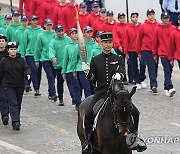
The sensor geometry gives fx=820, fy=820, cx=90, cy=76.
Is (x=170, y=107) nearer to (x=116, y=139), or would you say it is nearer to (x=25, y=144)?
(x=25, y=144)

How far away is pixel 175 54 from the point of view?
21.2 m

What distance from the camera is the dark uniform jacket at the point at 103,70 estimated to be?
532 inches

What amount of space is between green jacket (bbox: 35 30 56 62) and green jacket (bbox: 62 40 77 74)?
1646mm

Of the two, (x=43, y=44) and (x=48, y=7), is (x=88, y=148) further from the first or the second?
(x=48, y=7)

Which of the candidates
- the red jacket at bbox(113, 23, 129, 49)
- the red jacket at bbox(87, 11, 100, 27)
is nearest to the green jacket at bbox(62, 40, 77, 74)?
the red jacket at bbox(113, 23, 129, 49)

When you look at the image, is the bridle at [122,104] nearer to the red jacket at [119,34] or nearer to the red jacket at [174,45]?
the red jacket at [174,45]

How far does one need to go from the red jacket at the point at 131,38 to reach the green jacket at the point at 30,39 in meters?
2.42

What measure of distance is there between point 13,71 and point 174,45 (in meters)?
5.00

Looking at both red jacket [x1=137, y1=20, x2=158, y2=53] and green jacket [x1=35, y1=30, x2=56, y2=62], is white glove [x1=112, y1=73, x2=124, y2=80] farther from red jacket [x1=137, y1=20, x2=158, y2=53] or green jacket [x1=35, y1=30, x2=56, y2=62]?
red jacket [x1=137, y1=20, x2=158, y2=53]

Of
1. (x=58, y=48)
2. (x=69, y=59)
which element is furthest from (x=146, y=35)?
(x=69, y=59)

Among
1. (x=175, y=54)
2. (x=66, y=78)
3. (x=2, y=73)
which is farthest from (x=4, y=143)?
(x=175, y=54)

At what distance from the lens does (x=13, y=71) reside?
18.2 metres

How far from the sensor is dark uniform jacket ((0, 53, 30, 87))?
1817 centimetres

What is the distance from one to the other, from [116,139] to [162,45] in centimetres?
929
